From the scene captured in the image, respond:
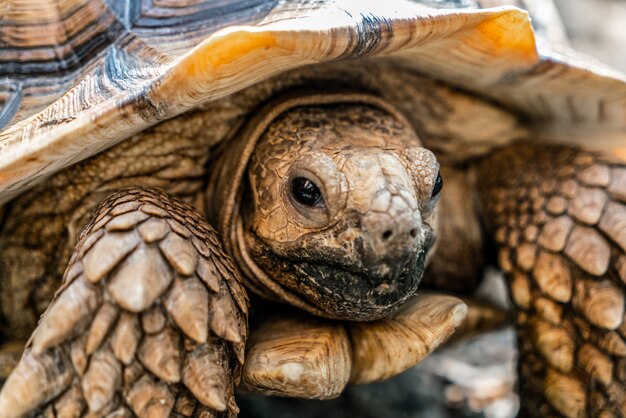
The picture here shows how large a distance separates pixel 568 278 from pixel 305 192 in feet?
3.00

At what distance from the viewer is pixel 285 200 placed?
172cm

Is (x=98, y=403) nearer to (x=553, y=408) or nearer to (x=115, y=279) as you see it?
(x=115, y=279)

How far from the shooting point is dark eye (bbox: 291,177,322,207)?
64.8 inches

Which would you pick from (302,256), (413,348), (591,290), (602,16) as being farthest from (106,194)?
(602,16)

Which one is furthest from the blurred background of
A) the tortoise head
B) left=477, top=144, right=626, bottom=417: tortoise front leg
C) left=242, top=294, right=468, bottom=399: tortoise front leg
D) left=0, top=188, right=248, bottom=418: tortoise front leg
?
left=0, top=188, right=248, bottom=418: tortoise front leg

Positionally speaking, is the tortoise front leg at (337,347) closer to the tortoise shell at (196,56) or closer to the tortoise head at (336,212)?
the tortoise head at (336,212)

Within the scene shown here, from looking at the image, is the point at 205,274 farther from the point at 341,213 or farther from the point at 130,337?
the point at 341,213

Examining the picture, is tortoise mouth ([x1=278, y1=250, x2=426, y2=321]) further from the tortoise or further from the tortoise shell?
the tortoise shell

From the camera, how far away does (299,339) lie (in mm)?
1774

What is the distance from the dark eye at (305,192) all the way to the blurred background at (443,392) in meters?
0.97

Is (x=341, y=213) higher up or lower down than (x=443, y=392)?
higher up

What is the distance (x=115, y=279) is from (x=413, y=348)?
823 mm

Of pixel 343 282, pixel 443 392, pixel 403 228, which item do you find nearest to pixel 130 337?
pixel 343 282

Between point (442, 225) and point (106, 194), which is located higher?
point (106, 194)
